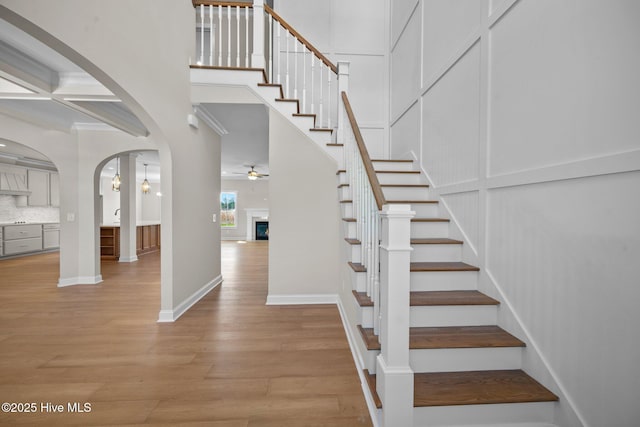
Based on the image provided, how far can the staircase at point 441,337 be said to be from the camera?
1496 millimetres

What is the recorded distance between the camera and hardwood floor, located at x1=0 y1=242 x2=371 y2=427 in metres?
1.70

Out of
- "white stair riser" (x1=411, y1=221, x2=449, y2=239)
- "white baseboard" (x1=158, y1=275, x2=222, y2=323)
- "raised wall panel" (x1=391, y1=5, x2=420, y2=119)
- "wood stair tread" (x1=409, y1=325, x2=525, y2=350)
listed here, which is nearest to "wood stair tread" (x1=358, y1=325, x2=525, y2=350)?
"wood stair tread" (x1=409, y1=325, x2=525, y2=350)

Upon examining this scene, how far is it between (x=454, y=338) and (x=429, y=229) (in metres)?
1.12

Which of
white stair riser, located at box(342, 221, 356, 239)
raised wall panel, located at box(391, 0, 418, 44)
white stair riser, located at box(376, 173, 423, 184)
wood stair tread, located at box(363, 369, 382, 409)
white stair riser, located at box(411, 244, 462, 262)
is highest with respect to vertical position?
raised wall panel, located at box(391, 0, 418, 44)

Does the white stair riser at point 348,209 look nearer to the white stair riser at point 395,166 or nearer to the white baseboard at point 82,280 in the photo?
the white stair riser at point 395,166

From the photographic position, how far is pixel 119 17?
225 centimetres

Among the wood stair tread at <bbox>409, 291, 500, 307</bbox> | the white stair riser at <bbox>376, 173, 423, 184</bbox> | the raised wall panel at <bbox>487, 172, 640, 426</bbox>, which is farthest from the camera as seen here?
the white stair riser at <bbox>376, 173, 423, 184</bbox>

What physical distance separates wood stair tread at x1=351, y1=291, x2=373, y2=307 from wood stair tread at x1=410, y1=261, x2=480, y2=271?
41 centimetres

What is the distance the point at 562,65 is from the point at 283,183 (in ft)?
9.10

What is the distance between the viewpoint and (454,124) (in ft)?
8.36

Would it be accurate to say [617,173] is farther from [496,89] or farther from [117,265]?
[117,265]

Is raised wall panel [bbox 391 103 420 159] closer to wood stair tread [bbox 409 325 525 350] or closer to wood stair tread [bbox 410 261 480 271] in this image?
wood stair tread [bbox 410 261 480 271]

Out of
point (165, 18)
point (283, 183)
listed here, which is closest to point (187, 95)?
point (165, 18)

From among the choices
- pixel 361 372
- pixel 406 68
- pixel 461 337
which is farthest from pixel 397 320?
pixel 406 68
